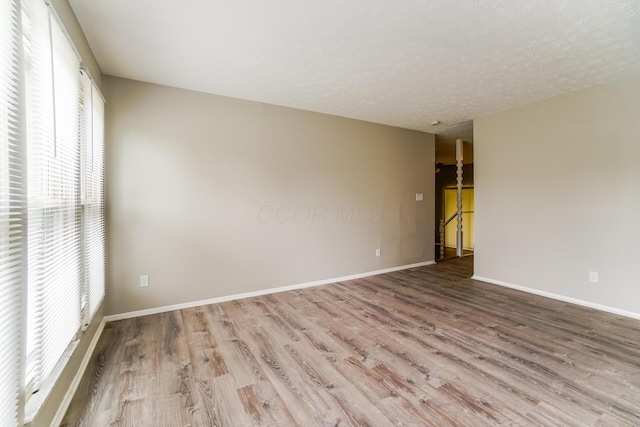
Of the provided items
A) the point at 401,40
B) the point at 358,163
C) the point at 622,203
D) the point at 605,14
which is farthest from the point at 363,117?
the point at 622,203

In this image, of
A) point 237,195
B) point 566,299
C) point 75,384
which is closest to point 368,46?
point 237,195

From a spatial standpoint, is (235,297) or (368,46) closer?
(368,46)

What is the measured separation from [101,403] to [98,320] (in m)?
1.19

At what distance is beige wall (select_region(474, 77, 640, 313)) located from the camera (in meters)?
2.91

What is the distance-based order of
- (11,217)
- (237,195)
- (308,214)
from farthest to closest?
(308,214) < (237,195) < (11,217)

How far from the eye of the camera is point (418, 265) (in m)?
5.14

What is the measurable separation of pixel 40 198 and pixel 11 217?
323 millimetres

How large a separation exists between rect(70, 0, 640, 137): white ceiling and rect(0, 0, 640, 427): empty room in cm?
2

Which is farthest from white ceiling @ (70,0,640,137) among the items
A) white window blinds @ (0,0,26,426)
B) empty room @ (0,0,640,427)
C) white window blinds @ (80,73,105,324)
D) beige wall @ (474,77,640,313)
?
white window blinds @ (0,0,26,426)

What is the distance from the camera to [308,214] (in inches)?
158

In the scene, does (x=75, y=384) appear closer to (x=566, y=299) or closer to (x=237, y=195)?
(x=237, y=195)

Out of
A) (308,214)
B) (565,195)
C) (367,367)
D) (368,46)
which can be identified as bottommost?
(367,367)

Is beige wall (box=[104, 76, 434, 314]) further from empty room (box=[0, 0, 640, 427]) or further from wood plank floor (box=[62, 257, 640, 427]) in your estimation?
wood plank floor (box=[62, 257, 640, 427])

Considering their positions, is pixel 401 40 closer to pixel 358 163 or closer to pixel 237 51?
pixel 237 51
